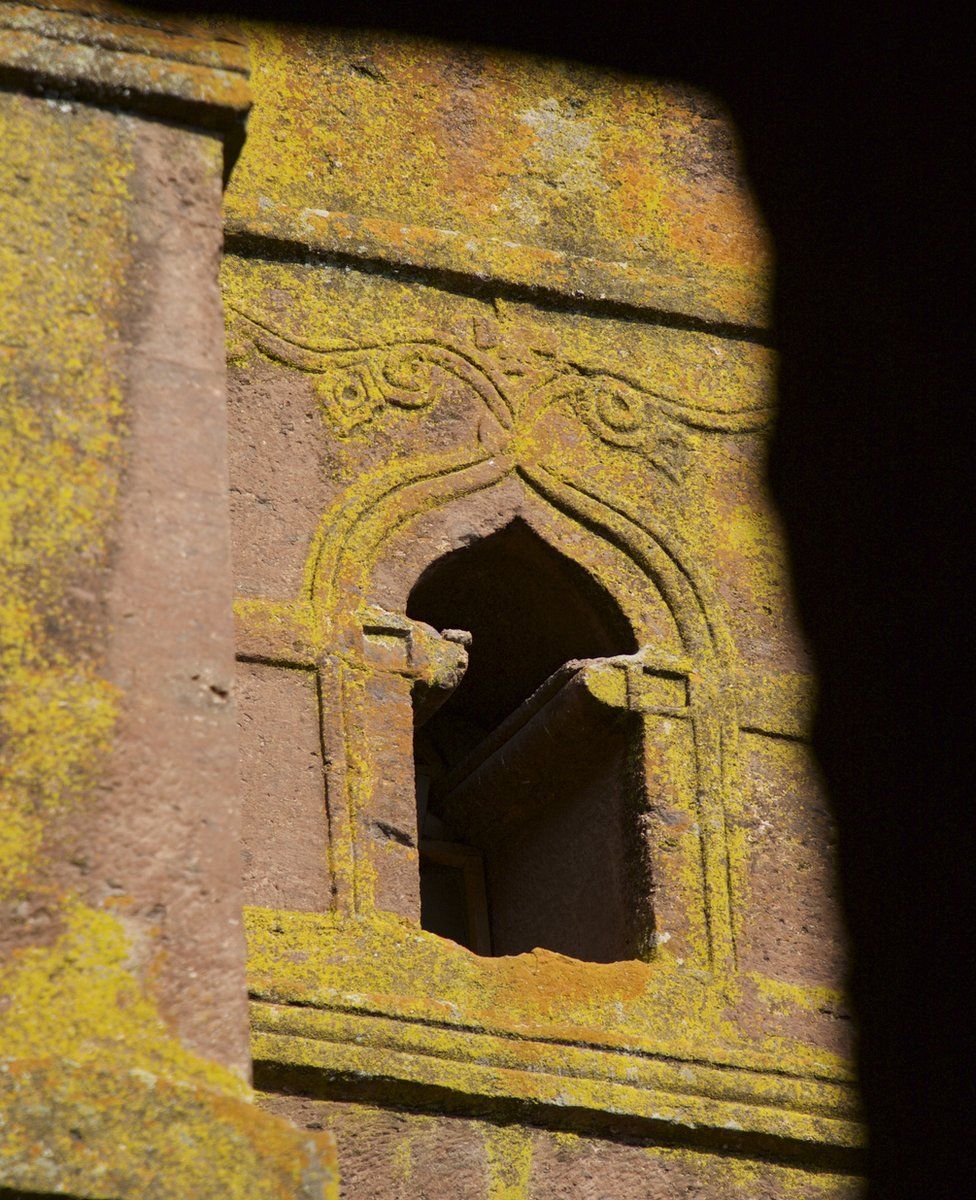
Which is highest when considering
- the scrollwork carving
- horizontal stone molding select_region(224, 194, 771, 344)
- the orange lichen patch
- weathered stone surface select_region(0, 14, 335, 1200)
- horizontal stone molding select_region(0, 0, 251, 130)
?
the orange lichen patch

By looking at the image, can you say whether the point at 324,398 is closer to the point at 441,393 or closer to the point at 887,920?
the point at 441,393

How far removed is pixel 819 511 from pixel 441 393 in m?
1.09

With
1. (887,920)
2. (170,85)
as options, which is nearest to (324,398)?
(887,920)

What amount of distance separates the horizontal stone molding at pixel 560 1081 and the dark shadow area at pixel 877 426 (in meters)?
0.22

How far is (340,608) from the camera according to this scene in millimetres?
6738

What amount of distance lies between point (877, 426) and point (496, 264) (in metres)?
1.16

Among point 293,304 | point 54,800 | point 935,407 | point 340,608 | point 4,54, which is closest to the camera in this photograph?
point 54,800

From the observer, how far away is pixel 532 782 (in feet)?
23.4

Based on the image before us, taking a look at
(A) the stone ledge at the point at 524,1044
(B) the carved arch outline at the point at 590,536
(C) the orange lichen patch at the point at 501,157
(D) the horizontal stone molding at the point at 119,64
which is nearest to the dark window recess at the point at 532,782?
(B) the carved arch outline at the point at 590,536

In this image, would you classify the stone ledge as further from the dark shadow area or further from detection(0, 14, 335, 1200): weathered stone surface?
detection(0, 14, 335, 1200): weathered stone surface

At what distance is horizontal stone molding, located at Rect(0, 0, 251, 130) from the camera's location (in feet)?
14.0

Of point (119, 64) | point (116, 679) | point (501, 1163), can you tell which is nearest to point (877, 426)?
point (501, 1163)

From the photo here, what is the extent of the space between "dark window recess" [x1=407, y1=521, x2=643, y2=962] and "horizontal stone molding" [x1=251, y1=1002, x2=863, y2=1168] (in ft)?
1.49

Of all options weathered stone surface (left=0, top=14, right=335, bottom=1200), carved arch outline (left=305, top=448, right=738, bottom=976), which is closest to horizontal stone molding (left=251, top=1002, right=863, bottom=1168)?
carved arch outline (left=305, top=448, right=738, bottom=976)
